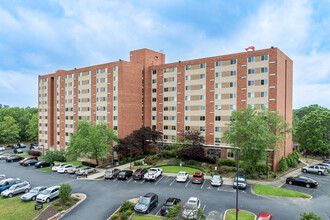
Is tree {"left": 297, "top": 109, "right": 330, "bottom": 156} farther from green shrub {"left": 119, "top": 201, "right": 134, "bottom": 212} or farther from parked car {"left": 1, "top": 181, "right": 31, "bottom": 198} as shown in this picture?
parked car {"left": 1, "top": 181, "right": 31, "bottom": 198}

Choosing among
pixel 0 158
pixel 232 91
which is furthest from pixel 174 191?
pixel 0 158

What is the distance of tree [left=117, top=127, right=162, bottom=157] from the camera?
49469mm

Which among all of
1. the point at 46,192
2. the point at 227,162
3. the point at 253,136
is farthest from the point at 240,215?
the point at 46,192

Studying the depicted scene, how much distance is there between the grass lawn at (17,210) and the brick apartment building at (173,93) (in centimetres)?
2671

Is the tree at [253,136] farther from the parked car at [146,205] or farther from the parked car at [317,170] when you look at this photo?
the parked car at [146,205]

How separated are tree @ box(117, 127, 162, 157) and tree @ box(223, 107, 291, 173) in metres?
21.2

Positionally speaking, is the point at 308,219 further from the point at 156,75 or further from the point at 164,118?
the point at 156,75

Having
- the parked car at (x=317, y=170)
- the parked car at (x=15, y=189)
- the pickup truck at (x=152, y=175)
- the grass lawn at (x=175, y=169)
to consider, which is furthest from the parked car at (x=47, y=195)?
the parked car at (x=317, y=170)

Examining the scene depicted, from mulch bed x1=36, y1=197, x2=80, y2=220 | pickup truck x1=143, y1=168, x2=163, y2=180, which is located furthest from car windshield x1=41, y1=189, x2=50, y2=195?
pickup truck x1=143, y1=168, x2=163, y2=180

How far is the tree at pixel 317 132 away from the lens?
55.2m

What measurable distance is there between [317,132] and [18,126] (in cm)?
10942

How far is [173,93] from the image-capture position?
2140 inches

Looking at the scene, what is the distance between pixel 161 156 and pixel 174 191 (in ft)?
70.7

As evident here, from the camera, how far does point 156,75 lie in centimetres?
5759
